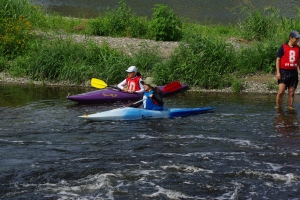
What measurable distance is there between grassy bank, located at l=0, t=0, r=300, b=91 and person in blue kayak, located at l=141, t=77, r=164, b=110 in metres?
3.17

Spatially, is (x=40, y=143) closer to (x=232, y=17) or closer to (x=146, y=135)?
(x=146, y=135)

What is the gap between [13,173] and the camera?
7609 mm

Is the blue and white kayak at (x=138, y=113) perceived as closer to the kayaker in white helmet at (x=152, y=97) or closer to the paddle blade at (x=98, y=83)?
the kayaker in white helmet at (x=152, y=97)

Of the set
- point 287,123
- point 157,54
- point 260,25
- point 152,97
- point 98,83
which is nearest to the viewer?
point 287,123

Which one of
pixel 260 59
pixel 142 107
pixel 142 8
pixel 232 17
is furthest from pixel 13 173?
pixel 142 8

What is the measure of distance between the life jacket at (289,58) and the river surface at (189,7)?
38.0 ft

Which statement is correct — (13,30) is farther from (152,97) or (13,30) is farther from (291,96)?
(291,96)

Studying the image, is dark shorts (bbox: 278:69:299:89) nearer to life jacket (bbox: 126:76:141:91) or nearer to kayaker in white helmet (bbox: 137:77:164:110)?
kayaker in white helmet (bbox: 137:77:164:110)

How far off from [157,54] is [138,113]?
4952mm

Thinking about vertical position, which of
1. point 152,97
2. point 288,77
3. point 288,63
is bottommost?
point 152,97

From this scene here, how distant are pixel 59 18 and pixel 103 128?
1091 cm

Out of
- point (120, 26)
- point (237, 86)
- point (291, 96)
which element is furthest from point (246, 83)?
point (120, 26)

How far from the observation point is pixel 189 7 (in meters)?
26.4

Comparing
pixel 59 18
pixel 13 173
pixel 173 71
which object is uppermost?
pixel 59 18
